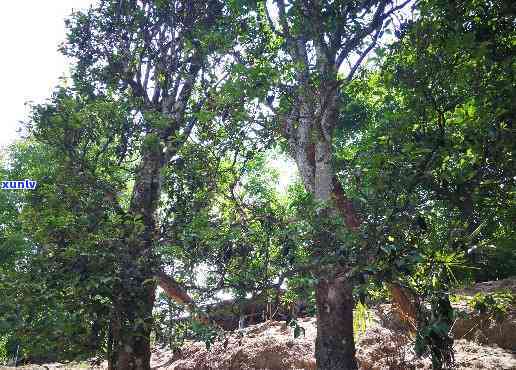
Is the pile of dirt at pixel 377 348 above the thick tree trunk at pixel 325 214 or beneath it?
beneath

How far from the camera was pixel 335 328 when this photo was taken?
6520mm

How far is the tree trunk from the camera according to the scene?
634 centimetres

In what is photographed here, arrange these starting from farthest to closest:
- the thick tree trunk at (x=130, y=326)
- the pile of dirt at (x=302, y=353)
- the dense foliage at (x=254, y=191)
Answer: the pile of dirt at (x=302, y=353)
the thick tree trunk at (x=130, y=326)
the dense foliage at (x=254, y=191)

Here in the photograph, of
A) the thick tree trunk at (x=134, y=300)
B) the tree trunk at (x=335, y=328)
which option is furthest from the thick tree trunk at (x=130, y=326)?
the tree trunk at (x=335, y=328)

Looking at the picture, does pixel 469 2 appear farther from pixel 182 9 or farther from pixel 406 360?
pixel 182 9

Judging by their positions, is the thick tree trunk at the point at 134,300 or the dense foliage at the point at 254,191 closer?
the dense foliage at the point at 254,191

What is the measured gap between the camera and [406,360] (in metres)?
8.00

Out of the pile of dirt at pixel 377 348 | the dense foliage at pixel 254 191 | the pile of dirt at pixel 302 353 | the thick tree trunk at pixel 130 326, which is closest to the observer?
the dense foliage at pixel 254 191

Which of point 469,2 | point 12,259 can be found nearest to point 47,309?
point 469,2

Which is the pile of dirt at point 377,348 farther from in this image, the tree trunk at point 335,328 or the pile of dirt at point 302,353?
the tree trunk at point 335,328

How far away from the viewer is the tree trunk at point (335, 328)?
634 cm

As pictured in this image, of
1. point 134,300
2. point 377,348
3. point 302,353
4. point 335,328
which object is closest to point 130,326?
point 134,300

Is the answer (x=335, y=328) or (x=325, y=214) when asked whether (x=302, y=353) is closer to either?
(x=335, y=328)

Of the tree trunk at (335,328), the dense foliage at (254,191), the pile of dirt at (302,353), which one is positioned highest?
the dense foliage at (254,191)
